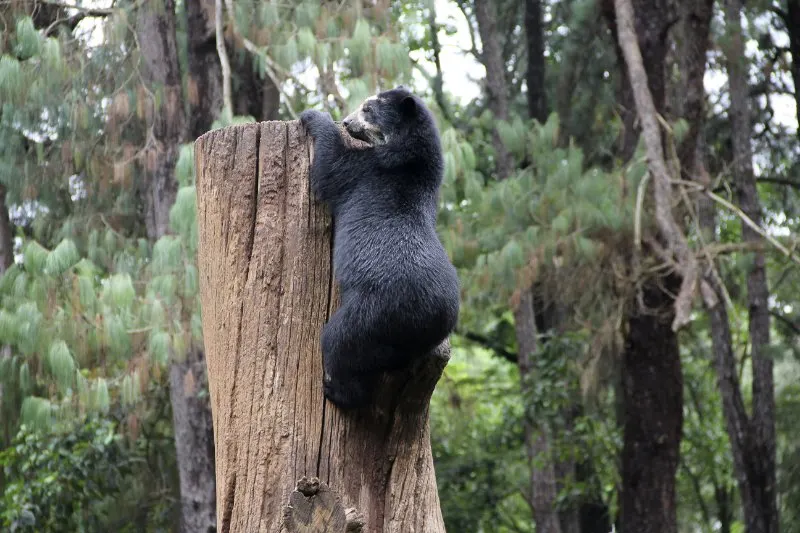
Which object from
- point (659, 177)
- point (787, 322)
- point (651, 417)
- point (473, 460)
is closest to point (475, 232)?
point (651, 417)

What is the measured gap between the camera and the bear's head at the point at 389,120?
376cm

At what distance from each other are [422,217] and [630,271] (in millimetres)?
5928

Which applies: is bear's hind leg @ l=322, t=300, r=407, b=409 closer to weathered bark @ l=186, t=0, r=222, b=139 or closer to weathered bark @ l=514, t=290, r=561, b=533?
weathered bark @ l=186, t=0, r=222, b=139

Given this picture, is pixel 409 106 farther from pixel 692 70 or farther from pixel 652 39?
pixel 652 39

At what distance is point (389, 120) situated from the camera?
3.79 m

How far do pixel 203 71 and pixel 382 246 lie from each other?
717 cm

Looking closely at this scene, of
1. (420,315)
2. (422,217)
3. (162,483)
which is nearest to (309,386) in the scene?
(420,315)

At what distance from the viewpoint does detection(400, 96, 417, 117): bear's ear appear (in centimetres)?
378

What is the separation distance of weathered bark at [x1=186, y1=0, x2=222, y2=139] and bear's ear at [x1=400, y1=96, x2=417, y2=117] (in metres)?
6.41

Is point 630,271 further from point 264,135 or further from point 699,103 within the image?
point 264,135

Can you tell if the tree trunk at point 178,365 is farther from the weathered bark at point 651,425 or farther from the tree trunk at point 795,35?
the tree trunk at point 795,35

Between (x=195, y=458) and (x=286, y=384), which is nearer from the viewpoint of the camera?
(x=286, y=384)

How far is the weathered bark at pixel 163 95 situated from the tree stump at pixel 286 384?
5.52m

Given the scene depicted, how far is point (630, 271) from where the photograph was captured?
916 centimetres
